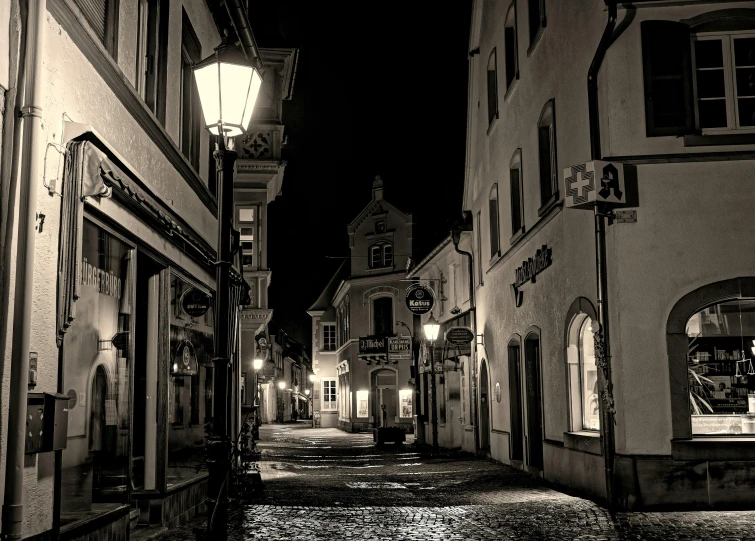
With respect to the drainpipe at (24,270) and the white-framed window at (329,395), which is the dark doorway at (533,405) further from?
the white-framed window at (329,395)

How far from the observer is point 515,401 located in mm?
20609

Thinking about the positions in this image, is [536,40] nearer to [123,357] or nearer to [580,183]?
[580,183]

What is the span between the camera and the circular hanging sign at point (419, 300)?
2866cm

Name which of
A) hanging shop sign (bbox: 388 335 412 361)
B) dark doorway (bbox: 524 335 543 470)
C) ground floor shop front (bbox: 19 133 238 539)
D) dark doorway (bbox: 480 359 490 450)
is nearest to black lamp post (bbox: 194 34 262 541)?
ground floor shop front (bbox: 19 133 238 539)

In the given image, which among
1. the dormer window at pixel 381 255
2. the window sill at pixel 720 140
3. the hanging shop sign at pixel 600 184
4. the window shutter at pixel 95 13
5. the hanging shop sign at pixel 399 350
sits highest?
the dormer window at pixel 381 255

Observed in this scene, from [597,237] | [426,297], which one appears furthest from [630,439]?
[426,297]

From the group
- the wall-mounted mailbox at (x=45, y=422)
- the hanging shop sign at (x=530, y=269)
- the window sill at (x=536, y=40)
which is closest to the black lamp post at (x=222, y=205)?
the wall-mounted mailbox at (x=45, y=422)

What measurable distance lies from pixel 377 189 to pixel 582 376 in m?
36.4

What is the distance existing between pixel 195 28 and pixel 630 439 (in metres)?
9.01

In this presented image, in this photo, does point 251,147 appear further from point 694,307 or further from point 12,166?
point 12,166

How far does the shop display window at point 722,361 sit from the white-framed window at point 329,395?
48.2 metres

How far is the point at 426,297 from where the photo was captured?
28.9 meters

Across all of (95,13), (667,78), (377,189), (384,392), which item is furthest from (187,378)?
(377,189)

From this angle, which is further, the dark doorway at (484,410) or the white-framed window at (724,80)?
the dark doorway at (484,410)
